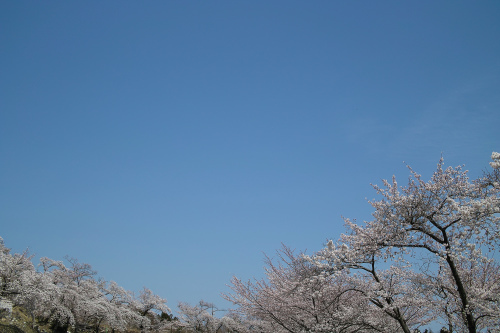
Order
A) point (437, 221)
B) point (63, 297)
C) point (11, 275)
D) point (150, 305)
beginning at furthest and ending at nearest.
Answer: point (150, 305), point (63, 297), point (11, 275), point (437, 221)

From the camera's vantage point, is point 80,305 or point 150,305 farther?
point 150,305

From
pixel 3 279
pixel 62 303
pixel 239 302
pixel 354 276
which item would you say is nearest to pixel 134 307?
pixel 62 303

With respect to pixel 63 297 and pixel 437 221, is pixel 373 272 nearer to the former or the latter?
pixel 437 221

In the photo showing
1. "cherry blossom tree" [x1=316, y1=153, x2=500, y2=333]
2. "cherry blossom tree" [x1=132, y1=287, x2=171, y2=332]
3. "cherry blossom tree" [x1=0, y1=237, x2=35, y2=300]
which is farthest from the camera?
"cherry blossom tree" [x1=132, y1=287, x2=171, y2=332]

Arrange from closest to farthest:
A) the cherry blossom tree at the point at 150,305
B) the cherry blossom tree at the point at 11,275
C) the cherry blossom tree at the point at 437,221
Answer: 1. the cherry blossom tree at the point at 437,221
2. the cherry blossom tree at the point at 11,275
3. the cherry blossom tree at the point at 150,305

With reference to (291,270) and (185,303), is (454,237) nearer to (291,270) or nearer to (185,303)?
(291,270)

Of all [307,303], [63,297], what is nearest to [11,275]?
[63,297]

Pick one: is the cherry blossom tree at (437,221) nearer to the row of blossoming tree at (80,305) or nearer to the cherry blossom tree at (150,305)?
the row of blossoming tree at (80,305)

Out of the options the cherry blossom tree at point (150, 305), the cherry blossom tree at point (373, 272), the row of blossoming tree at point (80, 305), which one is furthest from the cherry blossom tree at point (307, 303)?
the cherry blossom tree at point (150, 305)

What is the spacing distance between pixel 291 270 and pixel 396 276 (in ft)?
18.2

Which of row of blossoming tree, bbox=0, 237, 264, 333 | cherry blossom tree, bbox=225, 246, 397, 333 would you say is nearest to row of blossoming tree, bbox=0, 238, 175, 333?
row of blossoming tree, bbox=0, 237, 264, 333

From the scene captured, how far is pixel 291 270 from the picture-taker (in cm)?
1789

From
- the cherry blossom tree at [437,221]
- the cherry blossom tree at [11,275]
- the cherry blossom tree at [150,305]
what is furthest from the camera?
the cherry blossom tree at [150,305]

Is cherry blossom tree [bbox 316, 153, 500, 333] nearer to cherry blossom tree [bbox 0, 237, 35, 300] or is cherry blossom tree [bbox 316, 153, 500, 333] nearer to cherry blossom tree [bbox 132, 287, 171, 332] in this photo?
cherry blossom tree [bbox 0, 237, 35, 300]
